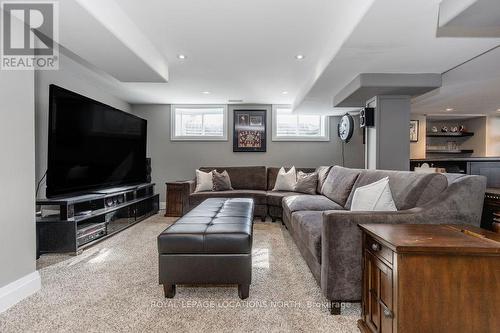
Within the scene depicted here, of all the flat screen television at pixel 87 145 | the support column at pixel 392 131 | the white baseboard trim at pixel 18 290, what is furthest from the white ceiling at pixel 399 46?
the white baseboard trim at pixel 18 290

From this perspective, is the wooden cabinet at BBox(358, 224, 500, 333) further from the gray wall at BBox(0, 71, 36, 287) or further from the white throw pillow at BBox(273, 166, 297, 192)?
the white throw pillow at BBox(273, 166, 297, 192)

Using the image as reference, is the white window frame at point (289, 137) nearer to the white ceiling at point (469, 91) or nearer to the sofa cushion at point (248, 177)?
the sofa cushion at point (248, 177)

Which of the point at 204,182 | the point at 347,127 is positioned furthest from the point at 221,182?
the point at 347,127

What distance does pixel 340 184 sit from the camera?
366 centimetres

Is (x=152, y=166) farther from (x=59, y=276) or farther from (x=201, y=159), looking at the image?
(x=59, y=276)

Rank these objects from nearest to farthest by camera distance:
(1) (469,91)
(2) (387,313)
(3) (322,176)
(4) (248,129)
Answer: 1. (2) (387,313)
2. (1) (469,91)
3. (3) (322,176)
4. (4) (248,129)

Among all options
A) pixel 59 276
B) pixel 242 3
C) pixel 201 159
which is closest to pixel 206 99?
pixel 201 159

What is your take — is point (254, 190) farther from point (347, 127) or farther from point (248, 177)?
point (347, 127)

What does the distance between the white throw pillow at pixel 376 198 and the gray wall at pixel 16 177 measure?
8.47 ft

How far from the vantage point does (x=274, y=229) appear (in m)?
4.21

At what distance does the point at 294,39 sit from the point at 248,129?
323 centimetres

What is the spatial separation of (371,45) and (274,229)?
8.94 ft

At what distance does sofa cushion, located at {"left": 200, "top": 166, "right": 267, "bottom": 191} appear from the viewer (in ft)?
18.1

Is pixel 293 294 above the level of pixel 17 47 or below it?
below
